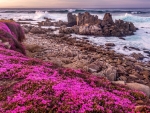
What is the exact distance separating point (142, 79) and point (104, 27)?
121 feet

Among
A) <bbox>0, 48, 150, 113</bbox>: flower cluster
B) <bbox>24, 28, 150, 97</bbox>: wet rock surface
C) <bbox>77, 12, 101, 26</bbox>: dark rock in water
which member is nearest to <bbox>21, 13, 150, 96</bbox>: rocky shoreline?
<bbox>24, 28, 150, 97</bbox>: wet rock surface

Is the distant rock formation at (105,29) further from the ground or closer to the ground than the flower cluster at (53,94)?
closer to the ground

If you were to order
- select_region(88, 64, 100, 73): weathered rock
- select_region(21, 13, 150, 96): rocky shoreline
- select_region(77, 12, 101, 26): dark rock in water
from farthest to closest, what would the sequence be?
select_region(77, 12, 101, 26): dark rock in water
select_region(88, 64, 100, 73): weathered rock
select_region(21, 13, 150, 96): rocky shoreline

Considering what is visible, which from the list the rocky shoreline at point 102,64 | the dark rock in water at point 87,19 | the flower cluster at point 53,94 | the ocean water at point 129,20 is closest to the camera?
the flower cluster at point 53,94

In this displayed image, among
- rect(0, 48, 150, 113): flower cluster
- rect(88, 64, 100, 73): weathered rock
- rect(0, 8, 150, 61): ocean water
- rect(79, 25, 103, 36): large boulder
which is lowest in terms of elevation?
rect(0, 8, 150, 61): ocean water

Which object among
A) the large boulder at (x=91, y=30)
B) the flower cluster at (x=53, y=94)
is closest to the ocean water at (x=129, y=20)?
the large boulder at (x=91, y=30)

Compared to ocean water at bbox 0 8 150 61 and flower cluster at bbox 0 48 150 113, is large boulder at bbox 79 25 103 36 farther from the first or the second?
flower cluster at bbox 0 48 150 113

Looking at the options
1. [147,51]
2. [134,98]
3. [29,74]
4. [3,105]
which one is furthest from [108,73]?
[147,51]

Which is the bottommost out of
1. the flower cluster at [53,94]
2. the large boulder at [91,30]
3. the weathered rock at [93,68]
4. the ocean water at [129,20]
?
the ocean water at [129,20]

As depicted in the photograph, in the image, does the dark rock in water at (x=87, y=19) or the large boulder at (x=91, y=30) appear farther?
the dark rock in water at (x=87, y=19)

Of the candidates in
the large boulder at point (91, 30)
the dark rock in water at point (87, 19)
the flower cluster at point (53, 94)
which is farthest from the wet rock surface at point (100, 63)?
the dark rock in water at point (87, 19)

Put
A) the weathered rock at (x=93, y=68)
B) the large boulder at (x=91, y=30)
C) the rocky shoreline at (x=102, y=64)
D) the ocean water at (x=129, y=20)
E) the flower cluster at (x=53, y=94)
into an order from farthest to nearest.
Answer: the large boulder at (x=91, y=30)
the ocean water at (x=129, y=20)
the weathered rock at (x=93, y=68)
the rocky shoreline at (x=102, y=64)
the flower cluster at (x=53, y=94)

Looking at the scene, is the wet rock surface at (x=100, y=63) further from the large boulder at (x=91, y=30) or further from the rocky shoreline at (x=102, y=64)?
the large boulder at (x=91, y=30)

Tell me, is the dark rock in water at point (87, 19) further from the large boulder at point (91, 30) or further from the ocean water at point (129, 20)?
the ocean water at point (129, 20)
